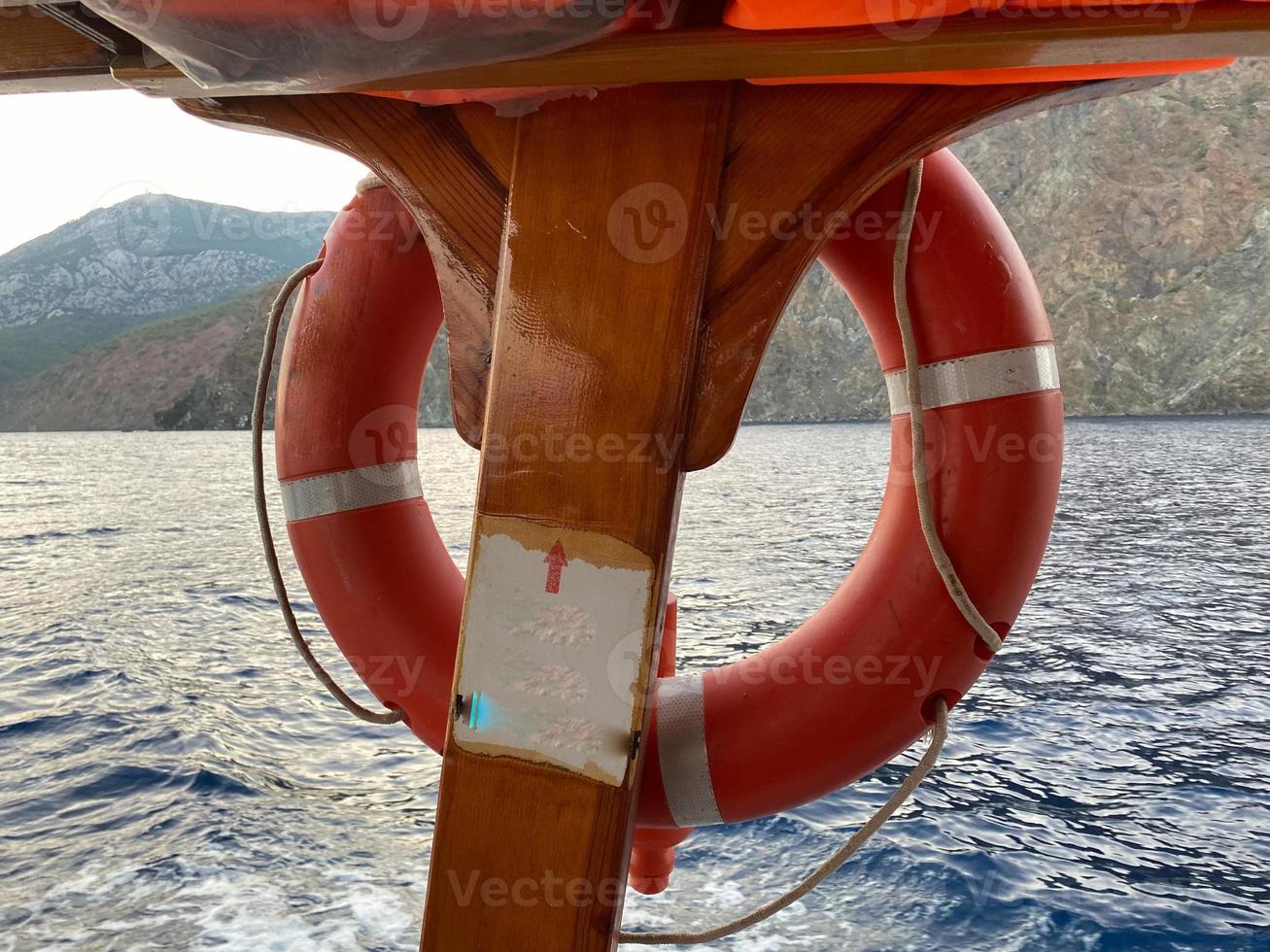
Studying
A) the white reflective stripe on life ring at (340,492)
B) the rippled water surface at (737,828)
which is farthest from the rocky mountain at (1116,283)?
the white reflective stripe on life ring at (340,492)

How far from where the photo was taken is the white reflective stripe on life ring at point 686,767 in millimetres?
1313

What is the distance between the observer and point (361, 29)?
87 cm

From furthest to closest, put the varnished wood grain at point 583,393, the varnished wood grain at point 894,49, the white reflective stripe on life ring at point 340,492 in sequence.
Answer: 1. the white reflective stripe on life ring at point 340,492
2. the varnished wood grain at point 583,393
3. the varnished wood grain at point 894,49

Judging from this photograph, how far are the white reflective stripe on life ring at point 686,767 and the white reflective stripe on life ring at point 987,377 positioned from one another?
539 mm

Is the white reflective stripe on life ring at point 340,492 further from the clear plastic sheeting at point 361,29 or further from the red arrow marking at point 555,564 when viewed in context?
the clear plastic sheeting at point 361,29

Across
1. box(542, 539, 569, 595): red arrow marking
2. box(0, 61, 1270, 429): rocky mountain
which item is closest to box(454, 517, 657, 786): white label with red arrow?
box(542, 539, 569, 595): red arrow marking

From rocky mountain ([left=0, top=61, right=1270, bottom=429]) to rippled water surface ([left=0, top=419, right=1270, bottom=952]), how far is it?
121 feet

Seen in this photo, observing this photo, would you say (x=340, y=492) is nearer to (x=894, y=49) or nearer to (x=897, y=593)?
(x=897, y=593)

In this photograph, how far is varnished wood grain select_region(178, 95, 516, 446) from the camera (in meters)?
1.07

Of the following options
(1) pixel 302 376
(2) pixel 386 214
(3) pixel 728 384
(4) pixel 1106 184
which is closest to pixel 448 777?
(3) pixel 728 384

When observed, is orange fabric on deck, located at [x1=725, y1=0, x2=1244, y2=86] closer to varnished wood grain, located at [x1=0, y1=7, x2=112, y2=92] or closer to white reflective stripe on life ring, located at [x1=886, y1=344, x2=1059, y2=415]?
white reflective stripe on life ring, located at [x1=886, y1=344, x2=1059, y2=415]

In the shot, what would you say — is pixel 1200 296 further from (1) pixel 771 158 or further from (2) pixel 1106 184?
(1) pixel 771 158

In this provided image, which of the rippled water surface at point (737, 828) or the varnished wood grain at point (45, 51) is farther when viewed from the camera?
the rippled water surface at point (737, 828)

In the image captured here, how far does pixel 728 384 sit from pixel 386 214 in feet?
2.40
